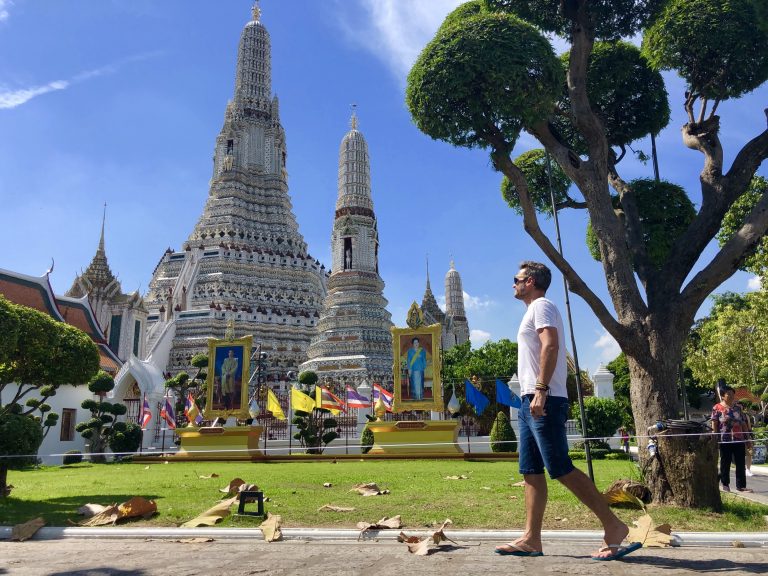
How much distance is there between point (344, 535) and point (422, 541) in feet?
2.69

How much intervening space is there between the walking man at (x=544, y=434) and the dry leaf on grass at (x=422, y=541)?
504 mm

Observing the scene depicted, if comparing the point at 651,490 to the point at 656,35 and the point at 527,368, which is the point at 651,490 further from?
the point at 656,35

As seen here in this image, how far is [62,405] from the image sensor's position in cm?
2534

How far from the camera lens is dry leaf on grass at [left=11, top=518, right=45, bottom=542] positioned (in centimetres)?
571

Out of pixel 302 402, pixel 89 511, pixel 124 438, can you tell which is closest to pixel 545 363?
pixel 89 511

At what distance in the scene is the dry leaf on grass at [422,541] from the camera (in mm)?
4598

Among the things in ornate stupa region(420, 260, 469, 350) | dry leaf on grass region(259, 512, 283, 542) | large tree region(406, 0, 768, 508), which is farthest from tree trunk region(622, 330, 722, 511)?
ornate stupa region(420, 260, 469, 350)

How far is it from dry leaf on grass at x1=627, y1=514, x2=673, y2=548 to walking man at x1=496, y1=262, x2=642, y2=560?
61 centimetres

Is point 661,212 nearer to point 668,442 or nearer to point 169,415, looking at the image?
point 668,442

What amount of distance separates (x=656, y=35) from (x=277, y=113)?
175 feet

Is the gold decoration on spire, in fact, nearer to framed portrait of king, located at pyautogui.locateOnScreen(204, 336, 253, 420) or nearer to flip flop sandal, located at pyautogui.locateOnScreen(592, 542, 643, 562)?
framed portrait of king, located at pyautogui.locateOnScreen(204, 336, 253, 420)

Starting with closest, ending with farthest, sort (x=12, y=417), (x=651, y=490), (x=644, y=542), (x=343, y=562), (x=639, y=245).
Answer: (x=343, y=562), (x=644, y=542), (x=651, y=490), (x=639, y=245), (x=12, y=417)

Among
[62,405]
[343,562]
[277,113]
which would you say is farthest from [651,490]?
Answer: [277,113]

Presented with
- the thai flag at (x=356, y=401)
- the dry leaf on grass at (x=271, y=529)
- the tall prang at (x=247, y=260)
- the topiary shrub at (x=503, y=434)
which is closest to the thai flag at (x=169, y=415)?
the thai flag at (x=356, y=401)
